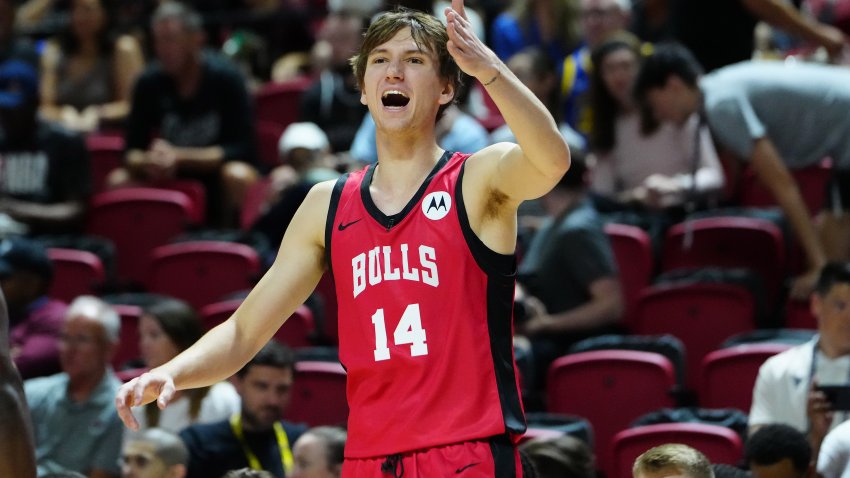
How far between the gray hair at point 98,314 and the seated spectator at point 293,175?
132 cm

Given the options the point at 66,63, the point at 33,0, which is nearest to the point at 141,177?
the point at 66,63

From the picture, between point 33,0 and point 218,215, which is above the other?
point 33,0

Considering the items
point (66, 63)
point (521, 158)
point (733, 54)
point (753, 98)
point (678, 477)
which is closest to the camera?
point (521, 158)

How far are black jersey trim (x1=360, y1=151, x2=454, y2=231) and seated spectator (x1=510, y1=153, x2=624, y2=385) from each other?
316 cm

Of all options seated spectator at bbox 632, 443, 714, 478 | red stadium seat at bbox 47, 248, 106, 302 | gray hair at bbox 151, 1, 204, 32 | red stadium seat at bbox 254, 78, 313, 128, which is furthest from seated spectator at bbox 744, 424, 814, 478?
red stadium seat at bbox 254, 78, 313, 128

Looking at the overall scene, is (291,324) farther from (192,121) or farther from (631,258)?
(192,121)

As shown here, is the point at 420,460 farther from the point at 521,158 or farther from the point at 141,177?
the point at 141,177

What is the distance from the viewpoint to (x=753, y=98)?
6961 mm

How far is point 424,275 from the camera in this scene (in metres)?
3.30

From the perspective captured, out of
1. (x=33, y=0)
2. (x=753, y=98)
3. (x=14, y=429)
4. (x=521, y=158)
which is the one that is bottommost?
(x=14, y=429)

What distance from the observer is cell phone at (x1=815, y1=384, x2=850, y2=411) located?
5172 millimetres

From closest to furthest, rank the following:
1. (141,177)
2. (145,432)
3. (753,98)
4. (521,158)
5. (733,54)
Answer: (521,158), (145,432), (753,98), (733,54), (141,177)

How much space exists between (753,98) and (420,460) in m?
4.18

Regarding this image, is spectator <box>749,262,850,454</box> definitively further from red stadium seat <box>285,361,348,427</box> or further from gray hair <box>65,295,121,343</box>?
Result: gray hair <box>65,295,121,343</box>
